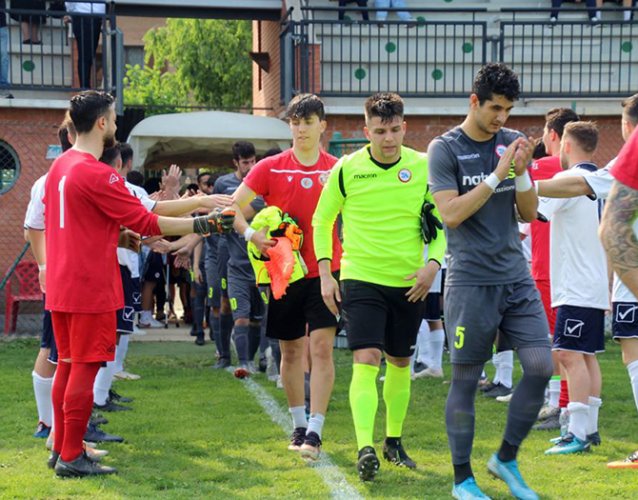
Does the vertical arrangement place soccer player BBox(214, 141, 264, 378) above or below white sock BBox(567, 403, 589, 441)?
above

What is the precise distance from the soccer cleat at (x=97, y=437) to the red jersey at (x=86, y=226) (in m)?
1.57

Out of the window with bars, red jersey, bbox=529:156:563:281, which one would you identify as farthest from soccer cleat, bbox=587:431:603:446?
the window with bars

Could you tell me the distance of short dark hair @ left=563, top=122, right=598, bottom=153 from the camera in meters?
6.97

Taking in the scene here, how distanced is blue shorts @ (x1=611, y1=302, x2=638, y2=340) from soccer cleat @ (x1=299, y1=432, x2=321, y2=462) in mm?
2043

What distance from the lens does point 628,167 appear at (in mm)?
3871

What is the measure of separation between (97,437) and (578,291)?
3.50 meters

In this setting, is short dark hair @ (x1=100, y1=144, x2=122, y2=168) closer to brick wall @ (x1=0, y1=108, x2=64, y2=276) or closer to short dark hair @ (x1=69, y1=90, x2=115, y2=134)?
short dark hair @ (x1=69, y1=90, x2=115, y2=134)

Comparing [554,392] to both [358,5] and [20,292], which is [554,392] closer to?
[20,292]

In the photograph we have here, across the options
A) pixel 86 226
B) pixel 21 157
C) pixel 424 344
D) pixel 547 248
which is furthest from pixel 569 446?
pixel 21 157

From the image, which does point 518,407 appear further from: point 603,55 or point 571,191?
point 603,55

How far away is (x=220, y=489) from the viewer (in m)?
6.08

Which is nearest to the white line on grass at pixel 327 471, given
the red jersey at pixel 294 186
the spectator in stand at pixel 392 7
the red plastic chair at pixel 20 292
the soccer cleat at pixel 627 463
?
the red jersey at pixel 294 186

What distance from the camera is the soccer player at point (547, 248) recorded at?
25.6 feet

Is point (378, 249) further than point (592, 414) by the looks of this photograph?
No
